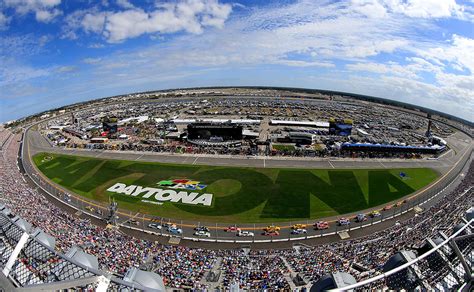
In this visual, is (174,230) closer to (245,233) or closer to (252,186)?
(245,233)

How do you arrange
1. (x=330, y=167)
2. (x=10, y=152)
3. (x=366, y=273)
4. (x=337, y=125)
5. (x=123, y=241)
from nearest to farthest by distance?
(x=366, y=273)
(x=123, y=241)
(x=330, y=167)
(x=10, y=152)
(x=337, y=125)

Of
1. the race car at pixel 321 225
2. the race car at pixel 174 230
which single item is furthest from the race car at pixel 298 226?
the race car at pixel 174 230

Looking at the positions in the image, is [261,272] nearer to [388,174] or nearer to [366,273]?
[366,273]

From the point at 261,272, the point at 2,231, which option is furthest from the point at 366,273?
the point at 2,231

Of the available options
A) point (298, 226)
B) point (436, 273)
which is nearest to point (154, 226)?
point (298, 226)

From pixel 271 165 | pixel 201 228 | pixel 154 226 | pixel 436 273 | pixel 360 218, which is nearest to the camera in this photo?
pixel 436 273

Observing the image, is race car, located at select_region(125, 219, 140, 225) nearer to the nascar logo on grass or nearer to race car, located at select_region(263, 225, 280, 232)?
the nascar logo on grass
